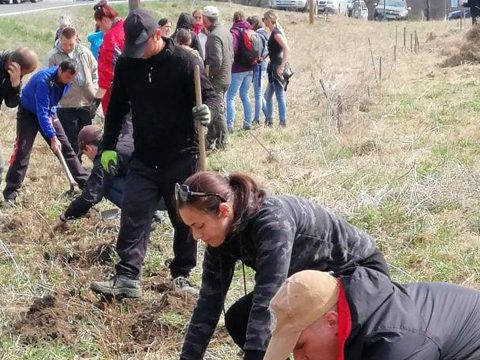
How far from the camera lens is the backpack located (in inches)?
373

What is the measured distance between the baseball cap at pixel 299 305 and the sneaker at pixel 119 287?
2404 millimetres

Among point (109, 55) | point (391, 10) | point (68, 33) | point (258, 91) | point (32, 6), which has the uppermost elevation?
point (68, 33)

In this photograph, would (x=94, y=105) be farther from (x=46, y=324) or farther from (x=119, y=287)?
(x=46, y=324)

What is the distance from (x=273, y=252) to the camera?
2.92 meters

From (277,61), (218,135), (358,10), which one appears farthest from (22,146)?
(358,10)

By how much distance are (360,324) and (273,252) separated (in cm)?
70

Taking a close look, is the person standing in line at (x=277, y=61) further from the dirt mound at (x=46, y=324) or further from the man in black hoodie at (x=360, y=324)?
the man in black hoodie at (x=360, y=324)

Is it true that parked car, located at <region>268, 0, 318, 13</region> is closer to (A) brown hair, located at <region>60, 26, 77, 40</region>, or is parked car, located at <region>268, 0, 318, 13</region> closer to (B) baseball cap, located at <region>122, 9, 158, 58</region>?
(A) brown hair, located at <region>60, 26, 77, 40</region>

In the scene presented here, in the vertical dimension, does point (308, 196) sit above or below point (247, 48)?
below

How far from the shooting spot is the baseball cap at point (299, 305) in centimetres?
220

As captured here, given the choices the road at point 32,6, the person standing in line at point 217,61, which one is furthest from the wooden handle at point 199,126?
the road at point 32,6

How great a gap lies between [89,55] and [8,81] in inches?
59.5

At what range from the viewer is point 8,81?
6355 millimetres

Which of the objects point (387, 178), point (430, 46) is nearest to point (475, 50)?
point (430, 46)
